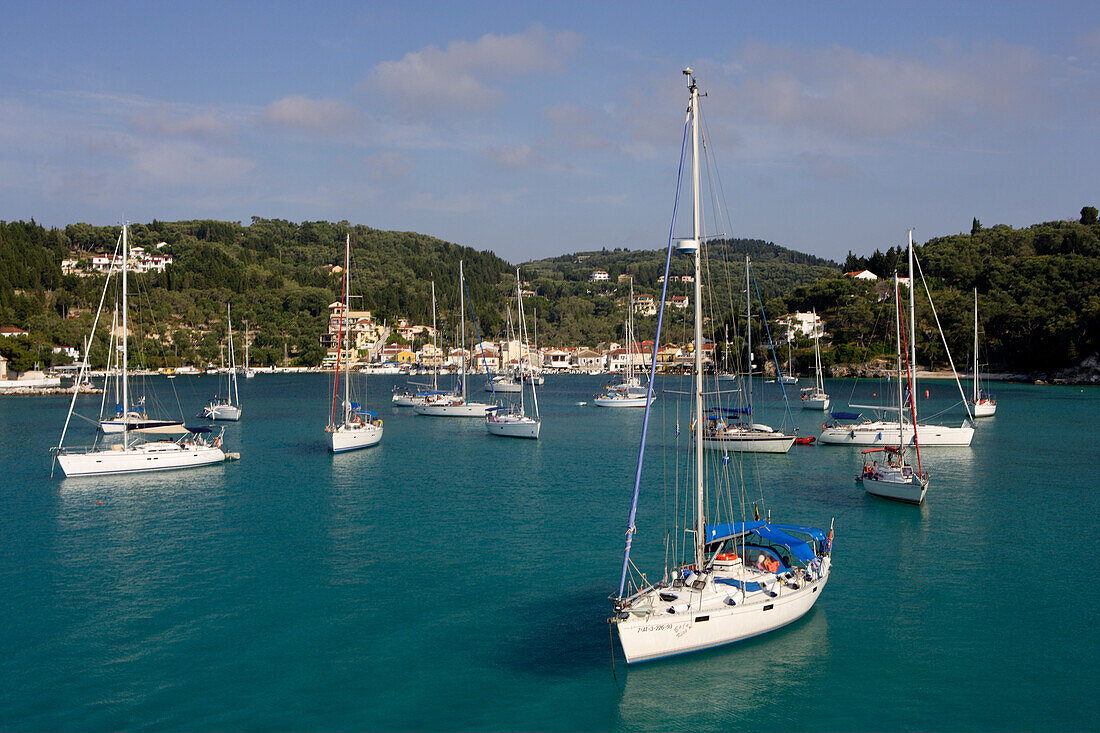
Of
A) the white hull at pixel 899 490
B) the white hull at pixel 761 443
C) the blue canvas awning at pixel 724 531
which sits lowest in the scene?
the white hull at pixel 899 490

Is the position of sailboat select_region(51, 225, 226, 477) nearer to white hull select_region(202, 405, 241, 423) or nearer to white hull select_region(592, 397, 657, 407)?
white hull select_region(202, 405, 241, 423)

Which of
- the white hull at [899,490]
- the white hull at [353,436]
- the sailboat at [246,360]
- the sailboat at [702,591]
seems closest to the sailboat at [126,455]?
the white hull at [353,436]

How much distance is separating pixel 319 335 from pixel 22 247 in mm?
62007

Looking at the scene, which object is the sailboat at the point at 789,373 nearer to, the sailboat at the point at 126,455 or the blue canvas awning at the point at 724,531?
the sailboat at the point at 126,455

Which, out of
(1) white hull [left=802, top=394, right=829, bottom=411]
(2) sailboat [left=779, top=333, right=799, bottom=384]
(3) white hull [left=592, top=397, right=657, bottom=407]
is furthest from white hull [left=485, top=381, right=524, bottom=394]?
(2) sailboat [left=779, top=333, right=799, bottom=384]

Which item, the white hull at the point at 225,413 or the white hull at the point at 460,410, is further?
the white hull at the point at 460,410

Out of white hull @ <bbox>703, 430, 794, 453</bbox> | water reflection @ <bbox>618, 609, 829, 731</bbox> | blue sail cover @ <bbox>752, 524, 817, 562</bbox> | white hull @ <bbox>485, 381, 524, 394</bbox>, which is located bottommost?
water reflection @ <bbox>618, 609, 829, 731</bbox>

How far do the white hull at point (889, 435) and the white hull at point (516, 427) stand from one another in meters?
18.5

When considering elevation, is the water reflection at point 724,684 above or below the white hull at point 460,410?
below

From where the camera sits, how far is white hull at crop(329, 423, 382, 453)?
44.9 metres

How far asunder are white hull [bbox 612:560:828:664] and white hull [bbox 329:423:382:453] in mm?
32478

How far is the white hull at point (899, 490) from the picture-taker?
30.0 m

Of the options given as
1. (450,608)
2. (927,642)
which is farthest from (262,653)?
(927,642)

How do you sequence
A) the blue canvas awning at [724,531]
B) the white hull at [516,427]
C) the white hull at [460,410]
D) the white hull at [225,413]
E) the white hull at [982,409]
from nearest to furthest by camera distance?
the blue canvas awning at [724,531] → the white hull at [516,427] → the white hull at [982,409] → the white hull at [225,413] → the white hull at [460,410]
